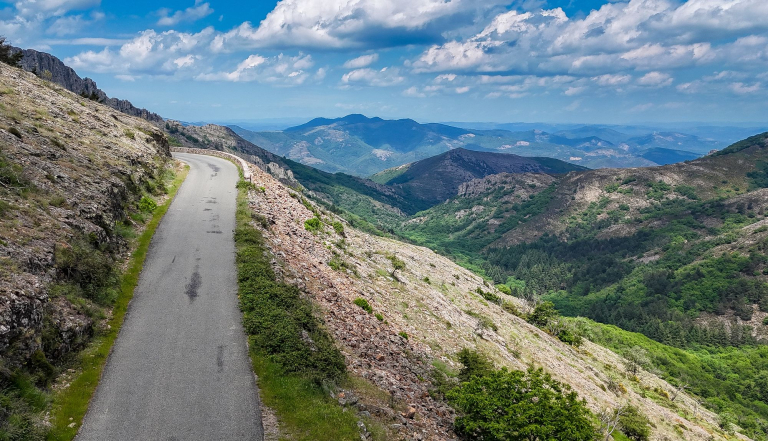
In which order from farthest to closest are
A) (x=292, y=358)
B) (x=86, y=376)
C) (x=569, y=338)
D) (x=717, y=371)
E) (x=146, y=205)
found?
(x=717, y=371) → (x=569, y=338) → (x=146, y=205) → (x=292, y=358) → (x=86, y=376)

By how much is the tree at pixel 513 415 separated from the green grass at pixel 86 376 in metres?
13.5

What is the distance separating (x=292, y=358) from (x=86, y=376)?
711cm

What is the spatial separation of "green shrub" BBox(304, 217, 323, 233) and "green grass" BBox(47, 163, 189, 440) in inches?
628

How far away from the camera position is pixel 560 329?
63.7 m

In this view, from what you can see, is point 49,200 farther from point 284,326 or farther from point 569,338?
point 569,338

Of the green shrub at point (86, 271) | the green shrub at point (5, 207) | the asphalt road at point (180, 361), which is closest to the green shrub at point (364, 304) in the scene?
the asphalt road at point (180, 361)

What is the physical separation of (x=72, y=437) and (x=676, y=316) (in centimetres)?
18991

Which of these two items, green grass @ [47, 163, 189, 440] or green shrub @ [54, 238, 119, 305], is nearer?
green grass @ [47, 163, 189, 440]

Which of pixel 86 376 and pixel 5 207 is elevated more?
pixel 5 207

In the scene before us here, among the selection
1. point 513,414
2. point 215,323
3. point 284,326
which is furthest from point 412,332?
point 215,323

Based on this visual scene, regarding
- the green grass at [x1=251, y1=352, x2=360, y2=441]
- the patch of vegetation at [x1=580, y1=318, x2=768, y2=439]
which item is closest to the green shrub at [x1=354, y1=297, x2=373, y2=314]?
the green grass at [x1=251, y1=352, x2=360, y2=441]

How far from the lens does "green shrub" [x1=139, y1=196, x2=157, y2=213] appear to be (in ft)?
103

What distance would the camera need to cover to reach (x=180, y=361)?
50.9 feet

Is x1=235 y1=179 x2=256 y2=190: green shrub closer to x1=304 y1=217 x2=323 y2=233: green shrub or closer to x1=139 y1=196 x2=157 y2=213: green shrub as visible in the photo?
x1=304 y1=217 x2=323 y2=233: green shrub
